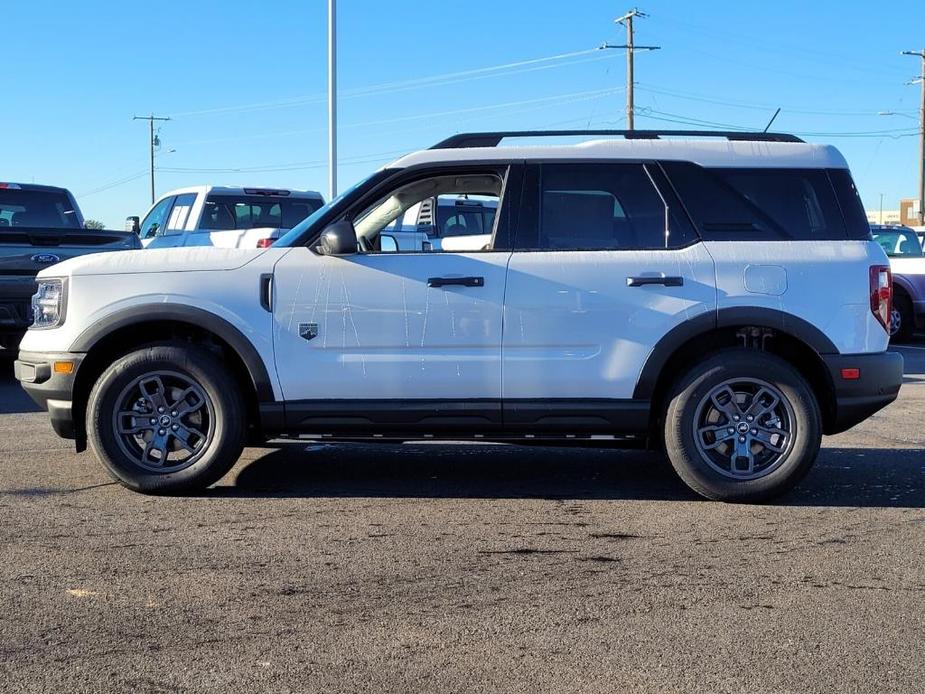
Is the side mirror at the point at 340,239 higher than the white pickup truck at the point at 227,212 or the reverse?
the reverse

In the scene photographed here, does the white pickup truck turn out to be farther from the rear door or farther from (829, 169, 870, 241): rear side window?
(829, 169, 870, 241): rear side window

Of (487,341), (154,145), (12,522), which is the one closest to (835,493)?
(487,341)

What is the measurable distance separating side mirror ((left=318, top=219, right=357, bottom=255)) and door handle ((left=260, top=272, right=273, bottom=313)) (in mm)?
360

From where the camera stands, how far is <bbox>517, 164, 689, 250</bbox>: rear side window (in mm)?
5684

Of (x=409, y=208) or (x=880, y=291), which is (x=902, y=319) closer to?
(x=880, y=291)

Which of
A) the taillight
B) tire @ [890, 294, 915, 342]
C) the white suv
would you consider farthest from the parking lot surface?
tire @ [890, 294, 915, 342]

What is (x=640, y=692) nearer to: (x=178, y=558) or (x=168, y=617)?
(x=168, y=617)

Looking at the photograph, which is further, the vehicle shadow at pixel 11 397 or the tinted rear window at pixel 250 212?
the tinted rear window at pixel 250 212

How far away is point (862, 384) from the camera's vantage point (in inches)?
220

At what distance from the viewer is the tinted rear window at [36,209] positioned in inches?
480

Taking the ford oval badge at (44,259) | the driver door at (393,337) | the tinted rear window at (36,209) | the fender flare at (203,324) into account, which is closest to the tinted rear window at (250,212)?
the tinted rear window at (36,209)

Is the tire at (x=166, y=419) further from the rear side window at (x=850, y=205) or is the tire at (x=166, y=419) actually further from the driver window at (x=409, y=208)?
the rear side window at (x=850, y=205)

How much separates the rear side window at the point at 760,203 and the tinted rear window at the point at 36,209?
28.2ft

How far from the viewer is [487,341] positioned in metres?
5.57
